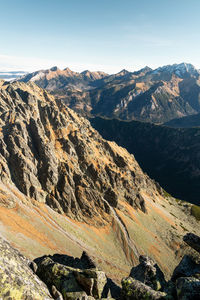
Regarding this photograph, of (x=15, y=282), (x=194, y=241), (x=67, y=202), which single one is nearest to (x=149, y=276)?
(x=194, y=241)

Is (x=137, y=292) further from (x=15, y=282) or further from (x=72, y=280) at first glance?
(x=15, y=282)

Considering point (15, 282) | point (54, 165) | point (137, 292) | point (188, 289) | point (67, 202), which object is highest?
point (15, 282)

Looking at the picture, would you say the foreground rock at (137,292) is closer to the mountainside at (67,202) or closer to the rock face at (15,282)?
the rock face at (15,282)

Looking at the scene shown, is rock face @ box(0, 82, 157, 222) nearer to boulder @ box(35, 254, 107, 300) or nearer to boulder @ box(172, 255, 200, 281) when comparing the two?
boulder @ box(172, 255, 200, 281)

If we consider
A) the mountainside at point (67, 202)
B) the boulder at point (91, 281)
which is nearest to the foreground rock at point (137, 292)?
the boulder at point (91, 281)

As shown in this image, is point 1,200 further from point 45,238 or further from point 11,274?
point 11,274
